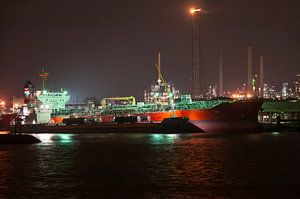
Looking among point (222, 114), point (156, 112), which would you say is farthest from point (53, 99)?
point (222, 114)

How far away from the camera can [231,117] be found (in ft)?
250

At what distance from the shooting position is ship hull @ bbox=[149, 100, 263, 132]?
75.4m

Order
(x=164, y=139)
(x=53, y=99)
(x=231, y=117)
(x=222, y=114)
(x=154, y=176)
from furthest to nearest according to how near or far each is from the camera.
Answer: (x=53, y=99), (x=231, y=117), (x=222, y=114), (x=164, y=139), (x=154, y=176)

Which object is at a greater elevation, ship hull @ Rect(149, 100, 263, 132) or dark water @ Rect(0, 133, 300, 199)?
ship hull @ Rect(149, 100, 263, 132)

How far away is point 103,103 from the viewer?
114 meters

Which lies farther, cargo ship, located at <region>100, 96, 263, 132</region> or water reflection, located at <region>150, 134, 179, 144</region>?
cargo ship, located at <region>100, 96, 263, 132</region>

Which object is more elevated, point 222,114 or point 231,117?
point 222,114

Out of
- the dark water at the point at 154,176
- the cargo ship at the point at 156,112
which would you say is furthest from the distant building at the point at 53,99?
the dark water at the point at 154,176

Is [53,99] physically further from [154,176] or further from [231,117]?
[154,176]

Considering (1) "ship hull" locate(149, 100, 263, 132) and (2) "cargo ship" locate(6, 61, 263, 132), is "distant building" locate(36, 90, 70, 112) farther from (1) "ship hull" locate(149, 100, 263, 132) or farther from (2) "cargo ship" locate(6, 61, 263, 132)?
(1) "ship hull" locate(149, 100, 263, 132)

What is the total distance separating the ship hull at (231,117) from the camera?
75.4 meters

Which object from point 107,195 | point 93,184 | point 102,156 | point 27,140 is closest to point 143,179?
point 93,184

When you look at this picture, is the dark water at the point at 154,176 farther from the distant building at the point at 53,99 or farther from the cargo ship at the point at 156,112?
the distant building at the point at 53,99

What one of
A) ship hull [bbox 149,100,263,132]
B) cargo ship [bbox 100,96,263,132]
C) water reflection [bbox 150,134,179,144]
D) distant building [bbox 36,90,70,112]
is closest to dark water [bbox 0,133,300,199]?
water reflection [bbox 150,134,179,144]
